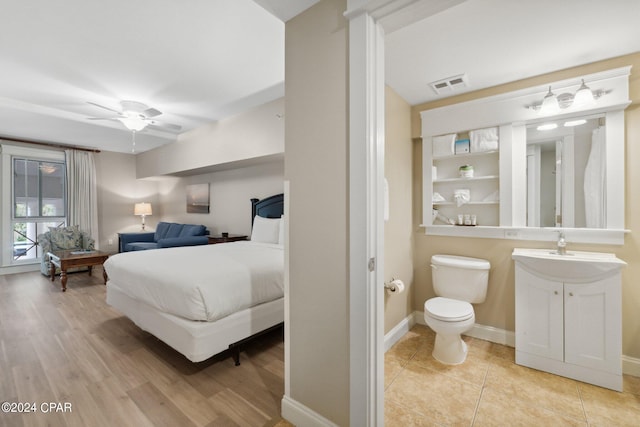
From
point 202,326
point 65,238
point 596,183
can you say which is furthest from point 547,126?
point 65,238

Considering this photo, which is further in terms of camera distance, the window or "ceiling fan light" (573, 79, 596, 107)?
the window

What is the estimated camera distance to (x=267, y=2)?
1.39 m

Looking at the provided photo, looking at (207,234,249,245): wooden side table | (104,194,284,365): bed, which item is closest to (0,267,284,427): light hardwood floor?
(104,194,284,365): bed

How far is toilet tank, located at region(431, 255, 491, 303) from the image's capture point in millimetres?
2307

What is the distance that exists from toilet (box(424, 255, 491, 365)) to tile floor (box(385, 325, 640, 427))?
12 cm

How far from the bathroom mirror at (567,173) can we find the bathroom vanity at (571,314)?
11.5 inches

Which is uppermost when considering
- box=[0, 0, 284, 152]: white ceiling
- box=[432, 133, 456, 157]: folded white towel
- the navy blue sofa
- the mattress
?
box=[0, 0, 284, 152]: white ceiling

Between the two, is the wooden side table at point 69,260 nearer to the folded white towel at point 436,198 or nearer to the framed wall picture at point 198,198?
the framed wall picture at point 198,198

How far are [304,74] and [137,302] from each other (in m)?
2.34

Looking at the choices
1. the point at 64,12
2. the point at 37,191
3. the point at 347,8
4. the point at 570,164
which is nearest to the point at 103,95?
the point at 64,12

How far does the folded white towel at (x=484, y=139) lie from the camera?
7.80 ft

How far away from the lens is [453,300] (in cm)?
226

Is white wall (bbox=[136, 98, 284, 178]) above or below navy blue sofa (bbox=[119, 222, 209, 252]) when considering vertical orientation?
above

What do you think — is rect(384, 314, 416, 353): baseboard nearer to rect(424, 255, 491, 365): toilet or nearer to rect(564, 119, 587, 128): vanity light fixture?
rect(424, 255, 491, 365): toilet
